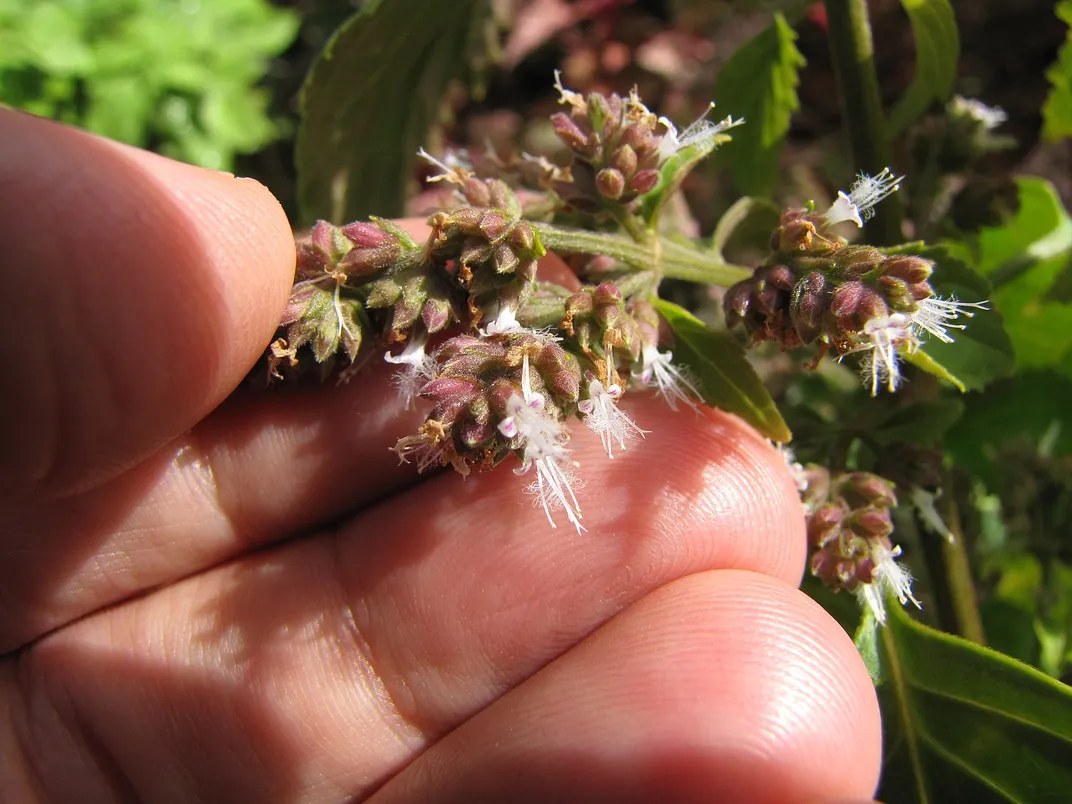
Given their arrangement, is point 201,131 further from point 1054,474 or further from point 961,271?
point 1054,474

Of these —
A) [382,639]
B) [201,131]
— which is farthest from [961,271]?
[201,131]

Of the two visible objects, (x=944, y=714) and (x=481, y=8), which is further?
(x=481, y=8)

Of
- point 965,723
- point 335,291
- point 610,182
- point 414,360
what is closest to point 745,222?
point 610,182

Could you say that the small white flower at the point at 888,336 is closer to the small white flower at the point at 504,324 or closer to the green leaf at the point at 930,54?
the small white flower at the point at 504,324

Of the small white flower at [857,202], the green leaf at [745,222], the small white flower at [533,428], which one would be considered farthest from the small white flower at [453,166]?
the small white flower at [857,202]

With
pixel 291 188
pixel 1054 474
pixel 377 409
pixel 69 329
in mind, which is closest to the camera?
pixel 69 329

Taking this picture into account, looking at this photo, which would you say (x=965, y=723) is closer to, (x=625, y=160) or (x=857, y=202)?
(x=857, y=202)

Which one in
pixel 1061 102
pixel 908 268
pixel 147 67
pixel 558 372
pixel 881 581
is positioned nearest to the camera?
pixel 908 268
